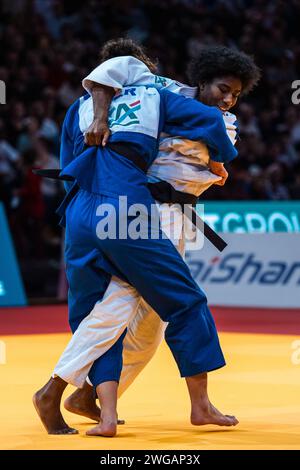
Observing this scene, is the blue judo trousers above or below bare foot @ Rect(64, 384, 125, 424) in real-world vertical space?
above

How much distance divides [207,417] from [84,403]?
1.81 ft

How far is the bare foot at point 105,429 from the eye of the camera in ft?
12.8

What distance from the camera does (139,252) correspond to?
403 cm

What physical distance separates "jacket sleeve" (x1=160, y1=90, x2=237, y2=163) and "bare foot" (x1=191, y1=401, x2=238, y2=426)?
1.05 m

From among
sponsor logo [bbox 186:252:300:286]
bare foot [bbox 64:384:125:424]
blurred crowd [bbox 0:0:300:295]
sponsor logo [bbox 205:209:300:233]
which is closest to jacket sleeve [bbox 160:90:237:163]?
bare foot [bbox 64:384:125:424]

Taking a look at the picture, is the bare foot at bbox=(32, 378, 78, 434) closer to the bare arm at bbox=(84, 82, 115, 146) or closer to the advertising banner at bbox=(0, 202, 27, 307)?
the bare arm at bbox=(84, 82, 115, 146)

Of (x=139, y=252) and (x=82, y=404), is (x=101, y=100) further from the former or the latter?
(x=82, y=404)

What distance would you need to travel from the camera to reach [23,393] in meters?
5.12

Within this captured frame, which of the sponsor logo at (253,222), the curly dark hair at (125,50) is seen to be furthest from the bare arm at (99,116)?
the sponsor logo at (253,222)

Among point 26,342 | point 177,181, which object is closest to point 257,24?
point 26,342

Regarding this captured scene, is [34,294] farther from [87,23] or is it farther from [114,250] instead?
[114,250]

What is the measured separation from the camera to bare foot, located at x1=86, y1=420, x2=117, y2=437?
12.8ft

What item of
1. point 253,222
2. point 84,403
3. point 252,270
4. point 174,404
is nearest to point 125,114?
point 84,403

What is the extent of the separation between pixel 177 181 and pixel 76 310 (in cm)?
69
